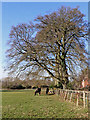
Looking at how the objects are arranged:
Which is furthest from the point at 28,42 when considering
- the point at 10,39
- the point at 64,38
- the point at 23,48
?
the point at 64,38

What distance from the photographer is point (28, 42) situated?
2192 cm

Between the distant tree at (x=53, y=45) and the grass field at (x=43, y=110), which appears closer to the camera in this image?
the grass field at (x=43, y=110)

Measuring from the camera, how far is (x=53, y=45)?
70.1ft

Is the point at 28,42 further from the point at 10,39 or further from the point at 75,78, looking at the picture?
the point at 75,78

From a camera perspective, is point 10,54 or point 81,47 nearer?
point 81,47

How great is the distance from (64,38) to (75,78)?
15.8ft

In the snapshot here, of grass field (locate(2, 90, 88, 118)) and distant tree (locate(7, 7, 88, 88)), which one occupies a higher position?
Result: distant tree (locate(7, 7, 88, 88))

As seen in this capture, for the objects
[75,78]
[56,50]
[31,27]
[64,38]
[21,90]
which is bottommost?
[21,90]

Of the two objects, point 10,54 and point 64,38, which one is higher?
point 64,38

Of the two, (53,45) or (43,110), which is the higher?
(53,45)

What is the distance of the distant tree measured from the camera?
20.3 metres

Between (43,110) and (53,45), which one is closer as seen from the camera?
(43,110)

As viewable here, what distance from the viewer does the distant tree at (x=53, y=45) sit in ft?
66.7

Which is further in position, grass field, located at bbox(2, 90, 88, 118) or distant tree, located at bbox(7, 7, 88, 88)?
distant tree, located at bbox(7, 7, 88, 88)
